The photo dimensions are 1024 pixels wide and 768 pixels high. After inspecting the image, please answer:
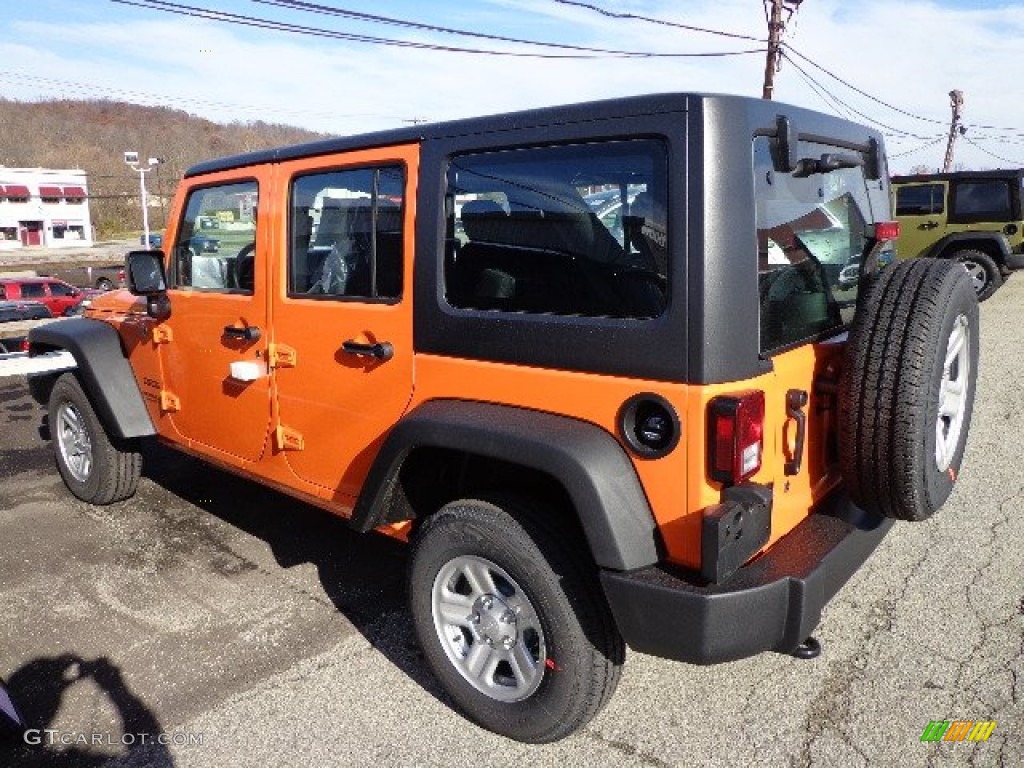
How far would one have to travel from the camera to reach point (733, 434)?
1.94 metres

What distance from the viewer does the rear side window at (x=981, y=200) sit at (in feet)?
38.4

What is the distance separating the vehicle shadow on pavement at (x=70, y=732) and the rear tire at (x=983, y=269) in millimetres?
12664

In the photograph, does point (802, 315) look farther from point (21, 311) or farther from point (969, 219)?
point (21, 311)

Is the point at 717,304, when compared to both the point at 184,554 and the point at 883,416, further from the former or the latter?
the point at 184,554

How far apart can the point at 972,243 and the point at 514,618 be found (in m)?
12.2

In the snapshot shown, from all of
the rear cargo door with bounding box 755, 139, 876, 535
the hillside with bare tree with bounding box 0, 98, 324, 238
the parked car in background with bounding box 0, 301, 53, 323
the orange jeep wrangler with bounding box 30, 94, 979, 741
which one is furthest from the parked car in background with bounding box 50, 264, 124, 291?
the hillside with bare tree with bounding box 0, 98, 324, 238

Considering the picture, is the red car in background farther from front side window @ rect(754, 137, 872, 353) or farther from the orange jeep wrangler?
front side window @ rect(754, 137, 872, 353)

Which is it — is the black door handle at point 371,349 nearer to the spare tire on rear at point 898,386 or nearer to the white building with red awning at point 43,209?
the spare tire on rear at point 898,386

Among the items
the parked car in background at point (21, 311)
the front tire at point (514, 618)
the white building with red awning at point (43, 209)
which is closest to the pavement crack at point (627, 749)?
the front tire at point (514, 618)

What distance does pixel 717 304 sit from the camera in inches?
77.7

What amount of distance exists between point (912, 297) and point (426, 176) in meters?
1.56

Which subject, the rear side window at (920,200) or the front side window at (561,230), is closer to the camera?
the front side window at (561,230)

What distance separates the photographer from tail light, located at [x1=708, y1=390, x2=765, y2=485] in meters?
1.94

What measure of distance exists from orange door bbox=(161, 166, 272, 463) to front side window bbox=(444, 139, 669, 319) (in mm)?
1119
